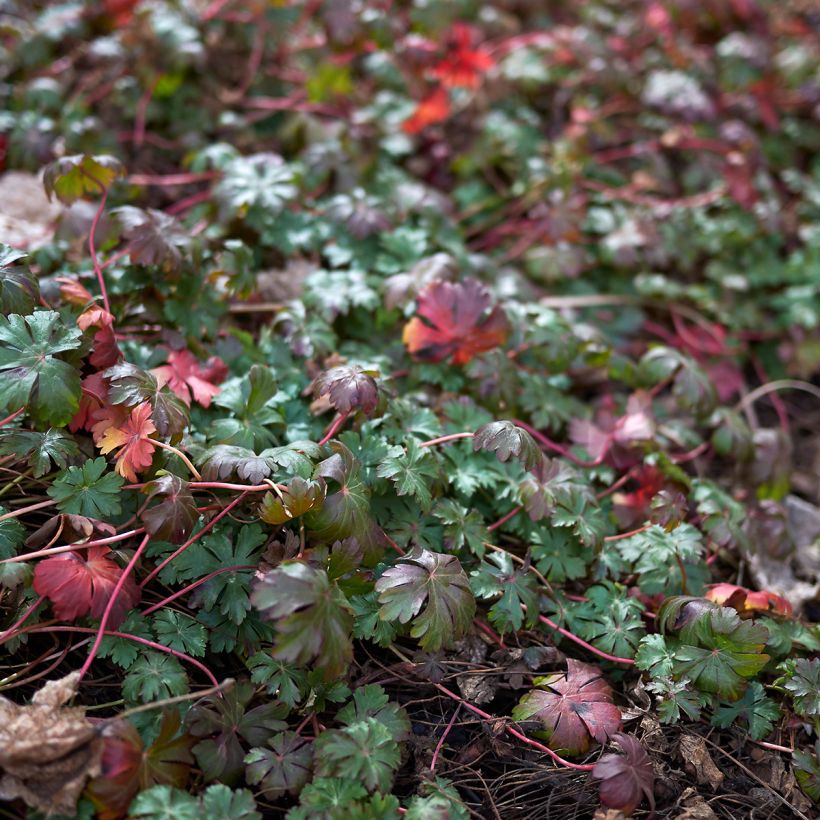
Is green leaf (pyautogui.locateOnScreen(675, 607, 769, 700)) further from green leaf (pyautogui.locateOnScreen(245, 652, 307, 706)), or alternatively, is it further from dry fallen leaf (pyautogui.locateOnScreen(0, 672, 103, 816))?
dry fallen leaf (pyautogui.locateOnScreen(0, 672, 103, 816))

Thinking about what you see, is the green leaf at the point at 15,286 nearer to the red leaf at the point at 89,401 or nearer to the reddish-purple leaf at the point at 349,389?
the red leaf at the point at 89,401

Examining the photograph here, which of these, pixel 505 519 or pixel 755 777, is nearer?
pixel 755 777

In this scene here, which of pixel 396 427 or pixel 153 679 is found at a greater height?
pixel 396 427

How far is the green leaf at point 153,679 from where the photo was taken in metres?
1.69

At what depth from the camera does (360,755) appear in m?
1.66

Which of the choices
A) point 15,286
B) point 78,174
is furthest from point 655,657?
point 78,174

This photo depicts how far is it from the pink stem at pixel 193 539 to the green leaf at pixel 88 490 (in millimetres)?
169

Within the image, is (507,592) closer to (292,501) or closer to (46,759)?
(292,501)

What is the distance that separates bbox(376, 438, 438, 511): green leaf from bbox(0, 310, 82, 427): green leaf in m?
0.80

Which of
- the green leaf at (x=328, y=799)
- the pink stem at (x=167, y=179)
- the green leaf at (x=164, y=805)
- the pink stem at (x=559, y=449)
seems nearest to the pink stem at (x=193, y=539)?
the green leaf at (x=164, y=805)

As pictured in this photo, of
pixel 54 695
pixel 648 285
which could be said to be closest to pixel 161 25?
pixel 648 285

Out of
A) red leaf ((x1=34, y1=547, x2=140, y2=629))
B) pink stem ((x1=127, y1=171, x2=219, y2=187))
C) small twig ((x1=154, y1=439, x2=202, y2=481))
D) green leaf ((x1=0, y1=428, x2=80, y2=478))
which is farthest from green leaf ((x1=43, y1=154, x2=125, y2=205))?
red leaf ((x1=34, y1=547, x2=140, y2=629))

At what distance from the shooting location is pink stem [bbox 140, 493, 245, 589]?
5.99 ft

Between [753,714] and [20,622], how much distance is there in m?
1.86
